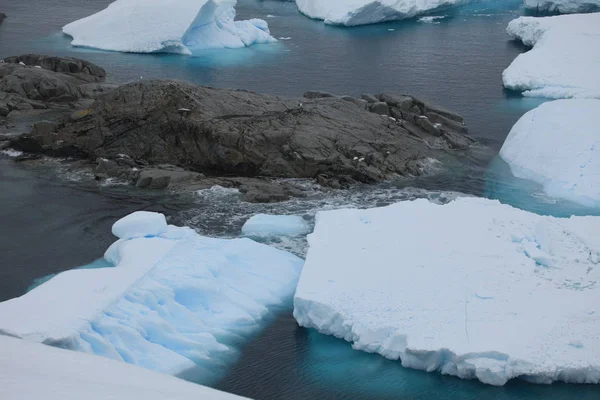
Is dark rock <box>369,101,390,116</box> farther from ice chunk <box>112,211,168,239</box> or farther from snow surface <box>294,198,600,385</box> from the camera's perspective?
ice chunk <box>112,211,168,239</box>

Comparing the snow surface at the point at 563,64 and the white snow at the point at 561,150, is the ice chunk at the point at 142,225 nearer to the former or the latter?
the white snow at the point at 561,150

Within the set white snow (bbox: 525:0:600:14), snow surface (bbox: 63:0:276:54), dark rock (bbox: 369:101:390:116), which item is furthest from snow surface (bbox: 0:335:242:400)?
white snow (bbox: 525:0:600:14)

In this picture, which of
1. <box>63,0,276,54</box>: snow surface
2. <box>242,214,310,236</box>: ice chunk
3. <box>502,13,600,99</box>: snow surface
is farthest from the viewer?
<box>63,0,276,54</box>: snow surface

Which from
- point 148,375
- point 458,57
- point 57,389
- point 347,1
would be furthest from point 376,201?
point 347,1

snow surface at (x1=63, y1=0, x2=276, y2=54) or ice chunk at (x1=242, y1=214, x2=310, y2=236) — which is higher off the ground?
snow surface at (x1=63, y1=0, x2=276, y2=54)

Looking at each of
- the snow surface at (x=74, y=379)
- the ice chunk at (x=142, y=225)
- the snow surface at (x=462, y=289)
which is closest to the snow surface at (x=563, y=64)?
the snow surface at (x=462, y=289)

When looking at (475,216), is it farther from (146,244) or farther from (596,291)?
(146,244)
